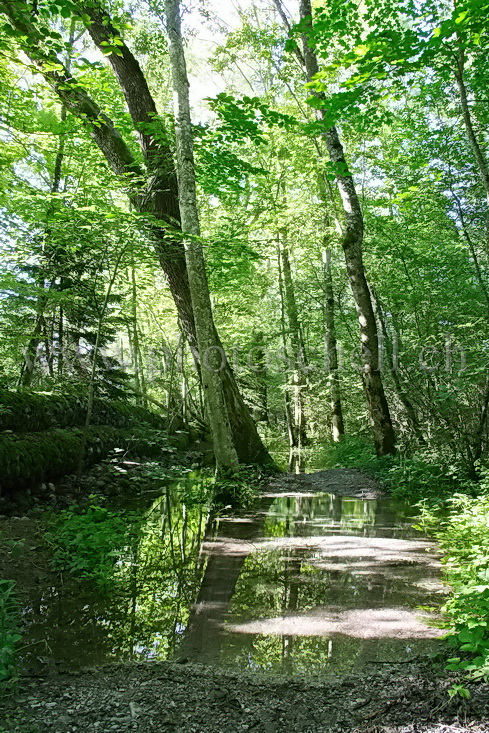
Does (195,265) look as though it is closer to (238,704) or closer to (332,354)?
(238,704)

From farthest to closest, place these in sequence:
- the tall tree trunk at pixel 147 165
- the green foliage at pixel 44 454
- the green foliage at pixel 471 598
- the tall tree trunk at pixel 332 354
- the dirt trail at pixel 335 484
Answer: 1. the tall tree trunk at pixel 332 354
2. the dirt trail at pixel 335 484
3. the tall tree trunk at pixel 147 165
4. the green foliage at pixel 44 454
5. the green foliage at pixel 471 598

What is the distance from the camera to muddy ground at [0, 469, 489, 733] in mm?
2064

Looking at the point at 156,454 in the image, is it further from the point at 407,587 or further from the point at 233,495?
the point at 407,587

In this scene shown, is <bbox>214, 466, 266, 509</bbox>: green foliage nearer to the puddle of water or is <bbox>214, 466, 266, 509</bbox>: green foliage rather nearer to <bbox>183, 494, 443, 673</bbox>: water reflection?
<bbox>183, 494, 443, 673</bbox>: water reflection

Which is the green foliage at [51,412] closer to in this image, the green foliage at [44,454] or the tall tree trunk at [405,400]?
the green foliage at [44,454]

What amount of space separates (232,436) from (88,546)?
4.99 metres

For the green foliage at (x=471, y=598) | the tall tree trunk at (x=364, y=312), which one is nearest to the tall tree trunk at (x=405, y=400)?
the tall tree trunk at (x=364, y=312)

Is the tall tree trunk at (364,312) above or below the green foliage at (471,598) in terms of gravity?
above

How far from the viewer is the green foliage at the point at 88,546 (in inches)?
165

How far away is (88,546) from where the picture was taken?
15.0ft

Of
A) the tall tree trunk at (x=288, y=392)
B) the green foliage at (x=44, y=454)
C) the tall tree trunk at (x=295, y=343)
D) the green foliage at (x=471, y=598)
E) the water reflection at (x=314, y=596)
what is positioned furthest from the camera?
the tall tree trunk at (x=295, y=343)

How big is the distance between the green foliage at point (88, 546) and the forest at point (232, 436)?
0.12 ft

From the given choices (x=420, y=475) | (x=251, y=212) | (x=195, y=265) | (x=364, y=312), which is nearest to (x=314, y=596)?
(x=420, y=475)

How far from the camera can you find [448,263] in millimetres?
10773
